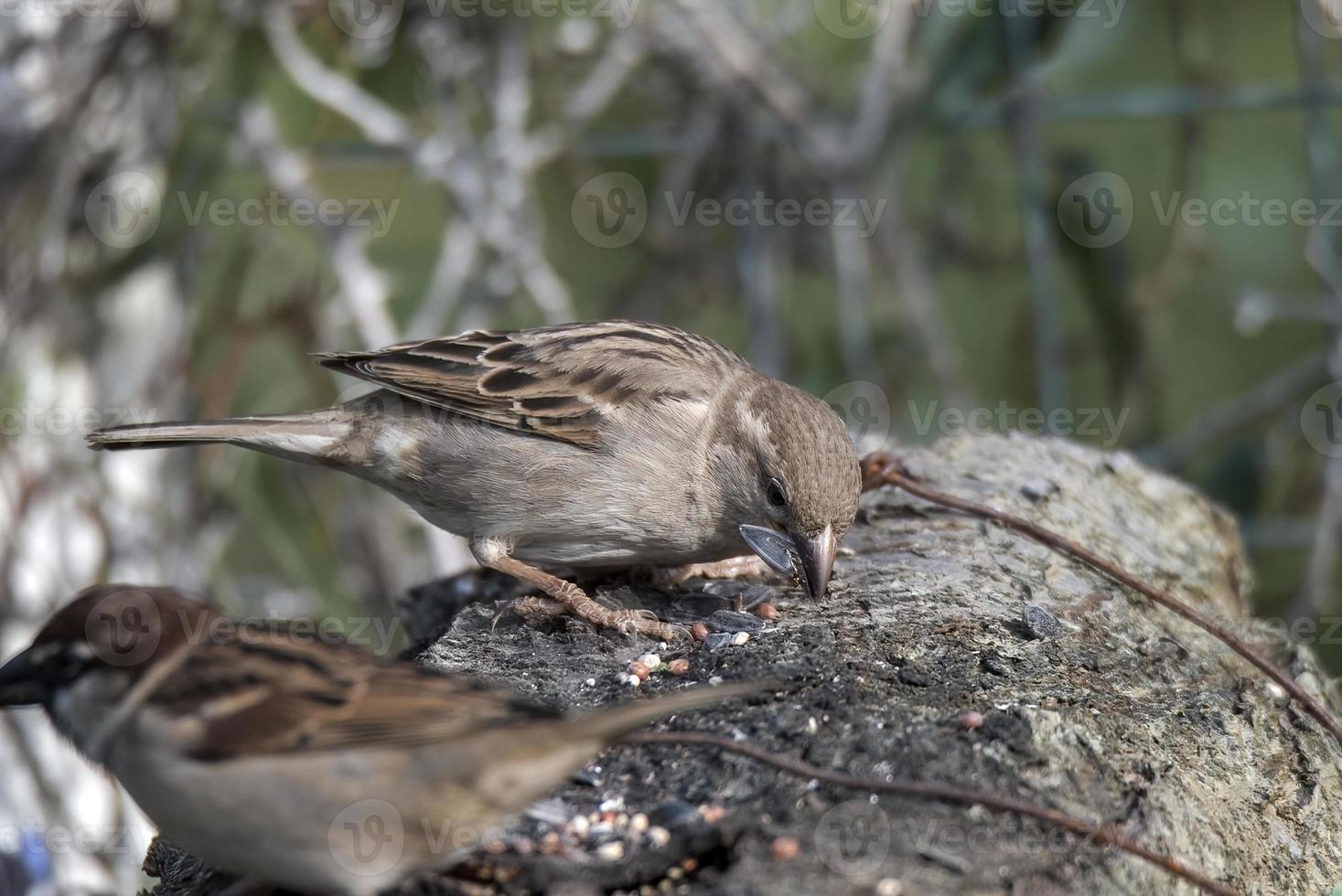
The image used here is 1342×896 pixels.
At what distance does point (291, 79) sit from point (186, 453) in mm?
1730

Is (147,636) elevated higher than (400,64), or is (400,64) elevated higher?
(400,64)

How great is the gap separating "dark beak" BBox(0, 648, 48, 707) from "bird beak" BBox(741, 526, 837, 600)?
5.82ft

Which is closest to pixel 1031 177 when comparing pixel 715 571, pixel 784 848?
pixel 715 571

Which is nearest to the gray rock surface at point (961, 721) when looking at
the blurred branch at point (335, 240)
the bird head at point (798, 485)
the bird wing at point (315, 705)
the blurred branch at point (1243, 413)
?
the bird head at point (798, 485)

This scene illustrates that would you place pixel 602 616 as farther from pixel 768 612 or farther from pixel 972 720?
pixel 972 720

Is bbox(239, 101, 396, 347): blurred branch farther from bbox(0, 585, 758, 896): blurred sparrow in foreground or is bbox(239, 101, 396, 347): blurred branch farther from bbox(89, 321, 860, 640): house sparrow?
bbox(0, 585, 758, 896): blurred sparrow in foreground

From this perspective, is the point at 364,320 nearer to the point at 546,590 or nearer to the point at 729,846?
the point at 546,590

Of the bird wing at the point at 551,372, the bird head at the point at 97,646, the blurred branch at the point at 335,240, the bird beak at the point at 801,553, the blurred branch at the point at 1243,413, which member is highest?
the blurred branch at the point at 335,240

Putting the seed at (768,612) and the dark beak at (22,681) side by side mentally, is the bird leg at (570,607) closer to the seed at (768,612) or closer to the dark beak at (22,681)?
the seed at (768,612)

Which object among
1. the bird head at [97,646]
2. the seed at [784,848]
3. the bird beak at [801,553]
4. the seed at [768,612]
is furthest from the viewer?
the bird beak at [801,553]

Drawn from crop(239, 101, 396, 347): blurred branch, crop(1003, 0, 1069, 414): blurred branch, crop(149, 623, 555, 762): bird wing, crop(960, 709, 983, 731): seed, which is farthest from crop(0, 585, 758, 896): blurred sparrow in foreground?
crop(1003, 0, 1069, 414): blurred branch

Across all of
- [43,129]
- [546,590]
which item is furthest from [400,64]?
[546,590]

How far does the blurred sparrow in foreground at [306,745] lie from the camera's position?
2.35m

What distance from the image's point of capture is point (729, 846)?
7.77ft
